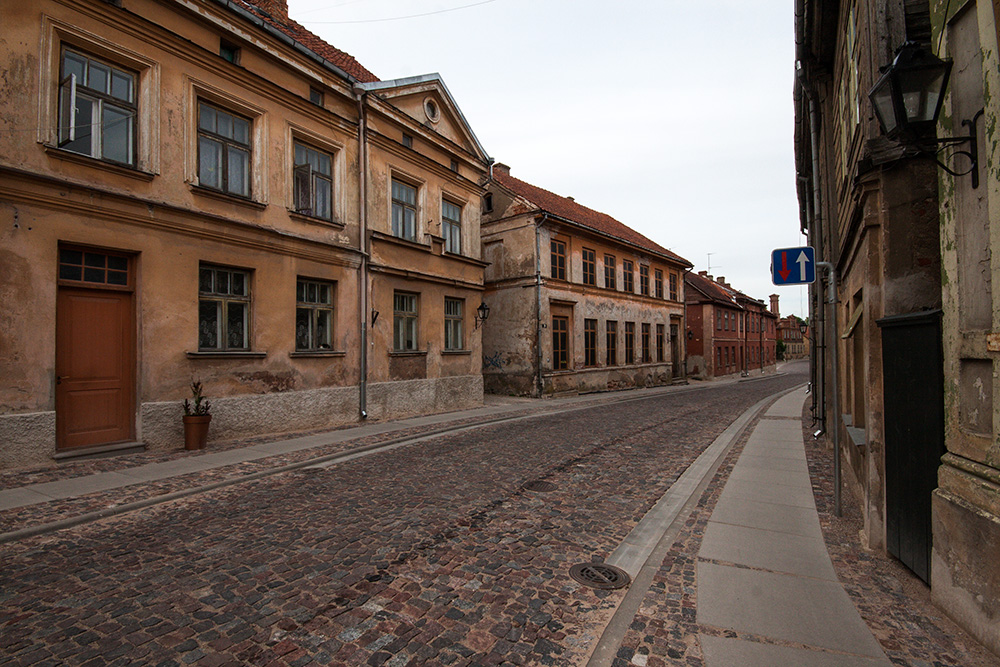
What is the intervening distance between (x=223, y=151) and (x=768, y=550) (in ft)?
38.8

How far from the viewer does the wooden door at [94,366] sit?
8094 millimetres

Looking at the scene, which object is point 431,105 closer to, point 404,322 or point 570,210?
point 404,322

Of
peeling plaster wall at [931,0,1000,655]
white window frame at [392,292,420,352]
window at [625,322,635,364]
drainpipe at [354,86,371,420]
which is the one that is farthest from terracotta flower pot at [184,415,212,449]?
window at [625,322,635,364]

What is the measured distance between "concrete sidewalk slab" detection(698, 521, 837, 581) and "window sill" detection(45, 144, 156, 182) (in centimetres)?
1050

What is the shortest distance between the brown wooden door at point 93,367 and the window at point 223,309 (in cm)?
128

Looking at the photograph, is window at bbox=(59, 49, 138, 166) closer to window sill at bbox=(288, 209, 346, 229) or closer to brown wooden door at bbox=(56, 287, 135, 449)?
brown wooden door at bbox=(56, 287, 135, 449)

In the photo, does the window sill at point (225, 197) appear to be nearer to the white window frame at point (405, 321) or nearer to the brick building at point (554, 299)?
the white window frame at point (405, 321)

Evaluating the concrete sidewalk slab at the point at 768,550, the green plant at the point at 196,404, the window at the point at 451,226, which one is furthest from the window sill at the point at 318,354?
the concrete sidewalk slab at the point at 768,550

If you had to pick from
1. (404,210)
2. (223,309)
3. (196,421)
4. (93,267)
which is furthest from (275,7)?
(196,421)

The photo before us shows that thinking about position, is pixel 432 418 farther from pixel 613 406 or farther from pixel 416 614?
pixel 416 614

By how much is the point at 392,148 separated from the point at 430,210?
2.24m

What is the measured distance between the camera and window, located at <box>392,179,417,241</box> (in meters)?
14.9

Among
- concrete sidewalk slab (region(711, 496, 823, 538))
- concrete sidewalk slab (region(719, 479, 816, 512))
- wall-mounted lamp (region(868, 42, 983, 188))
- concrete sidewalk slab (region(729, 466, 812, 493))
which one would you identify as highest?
wall-mounted lamp (region(868, 42, 983, 188))

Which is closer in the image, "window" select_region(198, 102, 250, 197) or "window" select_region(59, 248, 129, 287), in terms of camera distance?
"window" select_region(59, 248, 129, 287)
